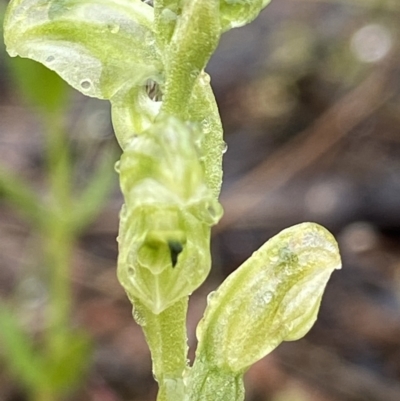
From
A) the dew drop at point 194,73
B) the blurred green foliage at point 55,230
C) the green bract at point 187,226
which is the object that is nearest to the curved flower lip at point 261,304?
the green bract at point 187,226

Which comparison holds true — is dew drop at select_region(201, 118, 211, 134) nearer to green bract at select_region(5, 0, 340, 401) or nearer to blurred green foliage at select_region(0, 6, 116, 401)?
green bract at select_region(5, 0, 340, 401)

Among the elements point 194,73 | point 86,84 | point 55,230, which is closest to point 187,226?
point 194,73

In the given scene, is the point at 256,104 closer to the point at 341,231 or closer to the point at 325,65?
the point at 325,65

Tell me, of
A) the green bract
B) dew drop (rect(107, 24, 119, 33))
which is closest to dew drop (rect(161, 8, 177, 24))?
the green bract

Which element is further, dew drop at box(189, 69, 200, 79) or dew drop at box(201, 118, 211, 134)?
dew drop at box(201, 118, 211, 134)

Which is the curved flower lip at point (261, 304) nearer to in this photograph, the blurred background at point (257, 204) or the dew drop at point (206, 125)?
the dew drop at point (206, 125)

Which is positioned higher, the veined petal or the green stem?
the veined petal
